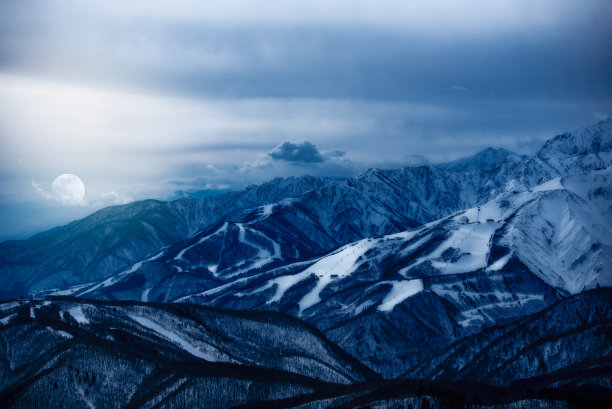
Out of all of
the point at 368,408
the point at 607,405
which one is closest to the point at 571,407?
the point at 607,405

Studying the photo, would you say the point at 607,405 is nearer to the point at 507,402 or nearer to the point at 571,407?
the point at 571,407

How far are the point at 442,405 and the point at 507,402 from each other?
60.7 feet

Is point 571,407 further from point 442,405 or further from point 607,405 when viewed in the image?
point 442,405

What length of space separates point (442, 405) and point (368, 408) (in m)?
20.7

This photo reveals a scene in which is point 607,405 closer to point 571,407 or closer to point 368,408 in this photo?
point 571,407

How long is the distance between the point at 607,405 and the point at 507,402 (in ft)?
88.7

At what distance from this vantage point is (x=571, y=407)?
633 feet

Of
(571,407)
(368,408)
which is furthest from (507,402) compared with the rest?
(368,408)

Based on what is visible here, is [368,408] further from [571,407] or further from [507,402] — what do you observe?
[571,407]

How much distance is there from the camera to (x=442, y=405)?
19875 centimetres

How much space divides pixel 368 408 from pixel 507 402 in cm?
3914

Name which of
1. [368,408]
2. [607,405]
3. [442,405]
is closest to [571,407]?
[607,405]

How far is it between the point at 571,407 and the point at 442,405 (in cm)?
3447

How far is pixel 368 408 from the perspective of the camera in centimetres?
19988
